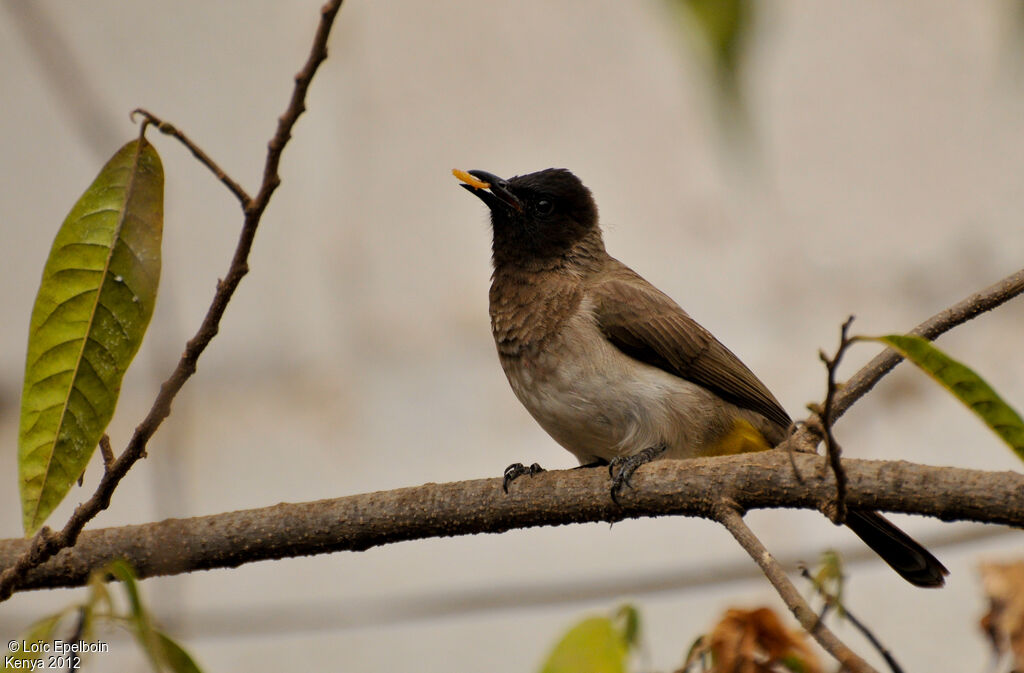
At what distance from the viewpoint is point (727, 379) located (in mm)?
2547

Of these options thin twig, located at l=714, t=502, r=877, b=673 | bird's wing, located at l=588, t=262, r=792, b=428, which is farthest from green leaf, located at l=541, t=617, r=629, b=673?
bird's wing, located at l=588, t=262, r=792, b=428

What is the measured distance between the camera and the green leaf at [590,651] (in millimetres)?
1267

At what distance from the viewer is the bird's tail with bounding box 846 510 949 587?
2189 mm

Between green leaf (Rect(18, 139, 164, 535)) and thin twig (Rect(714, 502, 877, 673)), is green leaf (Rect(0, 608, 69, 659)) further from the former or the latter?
thin twig (Rect(714, 502, 877, 673))

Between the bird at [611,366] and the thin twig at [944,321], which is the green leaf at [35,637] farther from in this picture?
the bird at [611,366]

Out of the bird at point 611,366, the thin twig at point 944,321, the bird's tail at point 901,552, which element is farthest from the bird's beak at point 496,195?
the thin twig at point 944,321

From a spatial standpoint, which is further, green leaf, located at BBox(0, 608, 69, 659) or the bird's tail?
the bird's tail

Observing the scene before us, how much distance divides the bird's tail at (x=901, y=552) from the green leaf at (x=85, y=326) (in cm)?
151

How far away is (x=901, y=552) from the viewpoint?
2217 mm

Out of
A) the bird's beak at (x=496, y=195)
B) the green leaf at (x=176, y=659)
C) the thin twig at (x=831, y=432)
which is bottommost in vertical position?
the green leaf at (x=176, y=659)

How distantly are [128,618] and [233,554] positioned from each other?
738mm

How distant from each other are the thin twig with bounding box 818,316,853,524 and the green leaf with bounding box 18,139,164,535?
73 centimetres

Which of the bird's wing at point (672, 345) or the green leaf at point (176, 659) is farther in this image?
the bird's wing at point (672, 345)

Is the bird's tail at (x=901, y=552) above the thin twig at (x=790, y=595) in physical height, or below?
above
